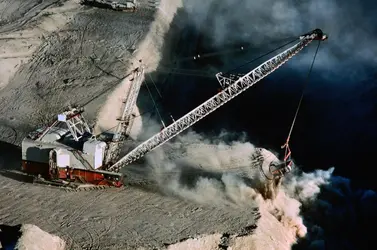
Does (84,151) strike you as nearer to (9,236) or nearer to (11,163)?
(11,163)

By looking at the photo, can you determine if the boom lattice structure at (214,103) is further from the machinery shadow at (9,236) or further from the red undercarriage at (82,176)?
the machinery shadow at (9,236)

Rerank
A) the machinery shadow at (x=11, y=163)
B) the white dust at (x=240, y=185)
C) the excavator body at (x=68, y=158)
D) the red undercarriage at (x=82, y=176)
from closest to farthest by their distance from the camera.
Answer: the white dust at (x=240, y=185) → the excavator body at (x=68, y=158) → the red undercarriage at (x=82, y=176) → the machinery shadow at (x=11, y=163)

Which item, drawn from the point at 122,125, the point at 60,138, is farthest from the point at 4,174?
the point at 122,125

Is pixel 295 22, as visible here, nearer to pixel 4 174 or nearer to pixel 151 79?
pixel 151 79

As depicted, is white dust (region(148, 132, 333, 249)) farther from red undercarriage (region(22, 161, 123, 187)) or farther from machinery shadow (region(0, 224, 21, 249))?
machinery shadow (region(0, 224, 21, 249))

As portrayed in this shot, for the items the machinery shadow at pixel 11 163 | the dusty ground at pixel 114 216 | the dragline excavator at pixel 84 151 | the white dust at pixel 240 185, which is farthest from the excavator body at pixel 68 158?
the white dust at pixel 240 185
